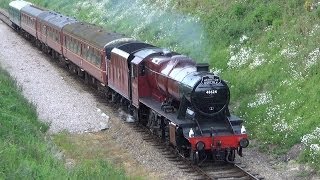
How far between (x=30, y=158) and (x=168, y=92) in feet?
18.9

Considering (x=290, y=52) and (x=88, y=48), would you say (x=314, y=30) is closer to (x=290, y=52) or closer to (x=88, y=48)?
(x=290, y=52)

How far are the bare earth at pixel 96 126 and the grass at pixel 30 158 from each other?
1385 mm

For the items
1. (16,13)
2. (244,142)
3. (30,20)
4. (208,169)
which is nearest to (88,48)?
(208,169)

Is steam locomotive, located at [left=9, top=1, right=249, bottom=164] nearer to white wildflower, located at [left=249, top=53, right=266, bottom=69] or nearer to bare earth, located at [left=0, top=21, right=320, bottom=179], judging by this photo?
bare earth, located at [left=0, top=21, right=320, bottom=179]

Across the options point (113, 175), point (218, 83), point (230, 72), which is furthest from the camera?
point (230, 72)

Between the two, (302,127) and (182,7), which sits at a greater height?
(182,7)

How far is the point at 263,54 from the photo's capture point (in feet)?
74.6

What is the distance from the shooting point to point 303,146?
16.7 meters

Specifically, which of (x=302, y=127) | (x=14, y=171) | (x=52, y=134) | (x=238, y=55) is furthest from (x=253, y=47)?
(x=14, y=171)

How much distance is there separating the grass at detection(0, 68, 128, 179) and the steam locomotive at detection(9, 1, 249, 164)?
2.61 metres

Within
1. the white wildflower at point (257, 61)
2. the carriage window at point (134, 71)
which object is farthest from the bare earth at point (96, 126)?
the white wildflower at point (257, 61)

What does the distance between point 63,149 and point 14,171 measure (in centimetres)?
633

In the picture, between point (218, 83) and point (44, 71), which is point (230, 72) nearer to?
point (218, 83)

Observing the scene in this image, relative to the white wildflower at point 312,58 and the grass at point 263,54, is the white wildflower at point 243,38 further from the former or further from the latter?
the white wildflower at point 312,58
